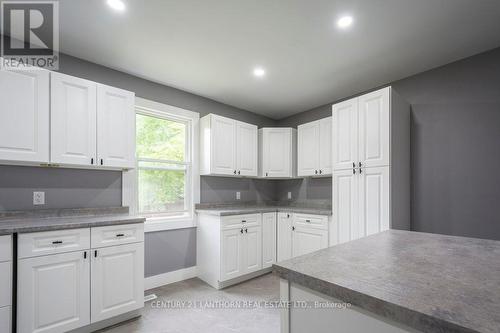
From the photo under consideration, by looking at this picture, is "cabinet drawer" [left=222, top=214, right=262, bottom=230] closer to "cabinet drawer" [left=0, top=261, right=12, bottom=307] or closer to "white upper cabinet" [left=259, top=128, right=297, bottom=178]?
"white upper cabinet" [left=259, top=128, right=297, bottom=178]

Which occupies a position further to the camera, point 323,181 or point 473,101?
point 323,181

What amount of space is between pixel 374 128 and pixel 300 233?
5.62 feet

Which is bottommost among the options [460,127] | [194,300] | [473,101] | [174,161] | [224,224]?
[194,300]

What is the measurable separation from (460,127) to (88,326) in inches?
161

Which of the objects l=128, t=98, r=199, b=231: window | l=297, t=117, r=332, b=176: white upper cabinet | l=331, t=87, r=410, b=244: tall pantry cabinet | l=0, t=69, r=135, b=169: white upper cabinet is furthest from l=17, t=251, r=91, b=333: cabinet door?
l=297, t=117, r=332, b=176: white upper cabinet

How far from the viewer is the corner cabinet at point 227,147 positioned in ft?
11.0

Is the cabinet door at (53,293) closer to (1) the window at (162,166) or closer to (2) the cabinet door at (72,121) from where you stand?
(2) the cabinet door at (72,121)

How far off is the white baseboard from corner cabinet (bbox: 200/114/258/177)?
54.2 inches

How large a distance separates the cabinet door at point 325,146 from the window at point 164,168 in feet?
6.16

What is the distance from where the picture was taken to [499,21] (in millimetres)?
1970

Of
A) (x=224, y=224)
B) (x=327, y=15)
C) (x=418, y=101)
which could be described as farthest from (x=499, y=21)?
(x=224, y=224)

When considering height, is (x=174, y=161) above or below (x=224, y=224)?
above

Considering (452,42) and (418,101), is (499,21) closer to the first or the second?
(452,42)

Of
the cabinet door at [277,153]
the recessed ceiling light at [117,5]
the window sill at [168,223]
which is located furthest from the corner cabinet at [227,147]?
the recessed ceiling light at [117,5]
